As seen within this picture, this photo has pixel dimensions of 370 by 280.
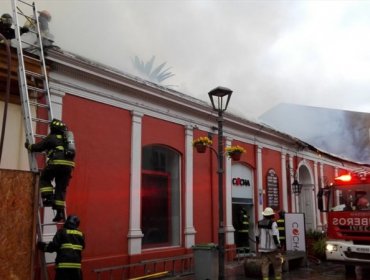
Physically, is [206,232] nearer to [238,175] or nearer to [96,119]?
[238,175]

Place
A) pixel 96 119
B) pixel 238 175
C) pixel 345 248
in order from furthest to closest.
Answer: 1. pixel 238 175
2. pixel 345 248
3. pixel 96 119

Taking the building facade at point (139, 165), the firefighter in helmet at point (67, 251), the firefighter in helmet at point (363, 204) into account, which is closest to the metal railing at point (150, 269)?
the building facade at point (139, 165)

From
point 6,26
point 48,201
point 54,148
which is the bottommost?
point 48,201

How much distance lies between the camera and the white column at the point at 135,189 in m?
9.34

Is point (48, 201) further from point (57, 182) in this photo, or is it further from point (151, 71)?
point (151, 71)

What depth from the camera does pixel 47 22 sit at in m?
8.11

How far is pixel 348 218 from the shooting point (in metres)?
9.67

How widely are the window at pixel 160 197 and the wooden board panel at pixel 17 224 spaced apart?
533 centimetres

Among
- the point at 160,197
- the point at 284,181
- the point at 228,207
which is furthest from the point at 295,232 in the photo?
the point at 160,197

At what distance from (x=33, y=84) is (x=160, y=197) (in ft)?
14.2

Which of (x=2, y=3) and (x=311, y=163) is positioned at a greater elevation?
(x=2, y=3)

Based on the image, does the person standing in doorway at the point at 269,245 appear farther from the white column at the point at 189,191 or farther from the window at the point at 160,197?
the window at the point at 160,197

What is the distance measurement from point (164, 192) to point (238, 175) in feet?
11.5

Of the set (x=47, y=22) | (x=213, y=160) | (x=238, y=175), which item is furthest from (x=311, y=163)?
(x=47, y=22)
